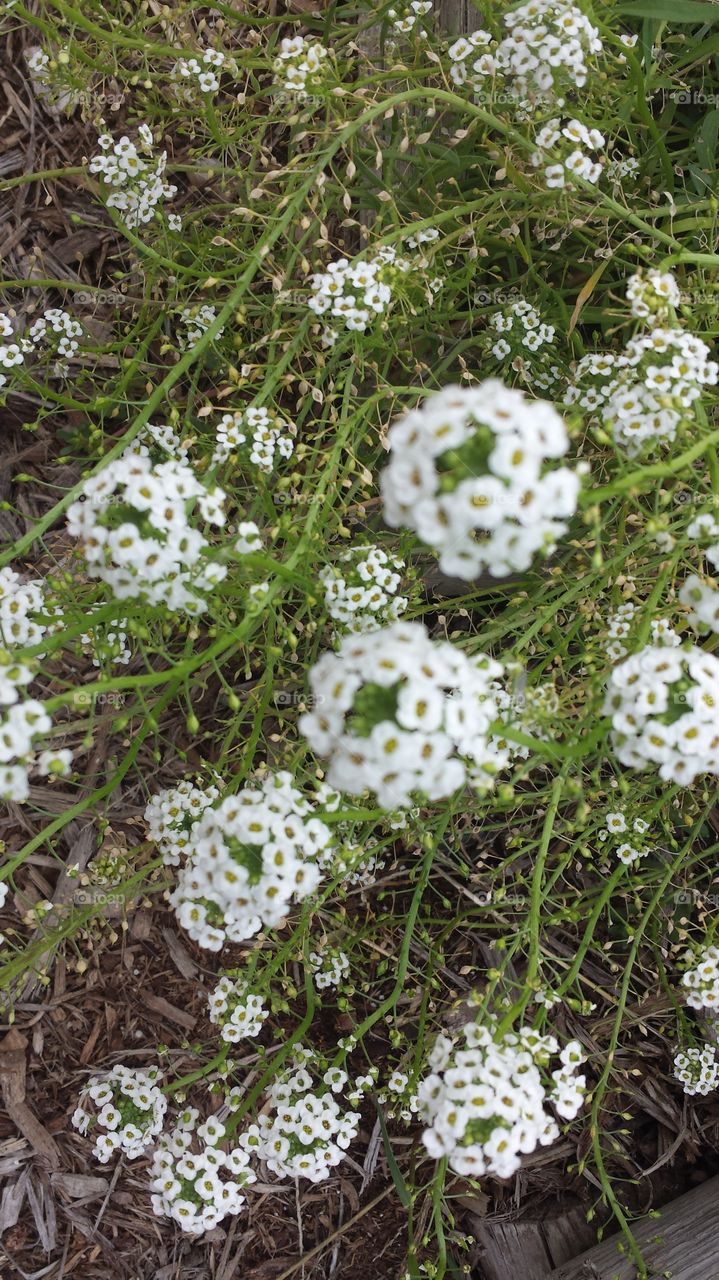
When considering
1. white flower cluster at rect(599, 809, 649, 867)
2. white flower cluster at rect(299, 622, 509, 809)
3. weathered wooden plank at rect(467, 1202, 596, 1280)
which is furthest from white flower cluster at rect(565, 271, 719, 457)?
weathered wooden plank at rect(467, 1202, 596, 1280)

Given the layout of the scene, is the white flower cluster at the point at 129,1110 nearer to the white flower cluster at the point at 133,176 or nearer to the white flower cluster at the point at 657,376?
the white flower cluster at the point at 657,376

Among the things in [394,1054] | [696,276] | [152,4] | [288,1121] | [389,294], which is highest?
[152,4]

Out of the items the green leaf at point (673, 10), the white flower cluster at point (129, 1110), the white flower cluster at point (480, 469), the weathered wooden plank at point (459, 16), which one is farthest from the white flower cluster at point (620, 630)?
the weathered wooden plank at point (459, 16)

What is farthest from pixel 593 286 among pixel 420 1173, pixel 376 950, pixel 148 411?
pixel 420 1173

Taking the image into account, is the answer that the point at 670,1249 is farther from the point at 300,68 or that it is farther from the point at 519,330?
the point at 300,68

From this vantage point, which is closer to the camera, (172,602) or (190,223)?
(172,602)

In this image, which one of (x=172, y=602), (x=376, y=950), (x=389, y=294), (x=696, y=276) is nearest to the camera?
(x=172, y=602)

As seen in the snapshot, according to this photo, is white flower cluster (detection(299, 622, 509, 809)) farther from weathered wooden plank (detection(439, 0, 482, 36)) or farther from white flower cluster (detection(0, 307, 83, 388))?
weathered wooden plank (detection(439, 0, 482, 36))

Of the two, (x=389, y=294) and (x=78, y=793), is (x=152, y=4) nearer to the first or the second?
(x=389, y=294)
